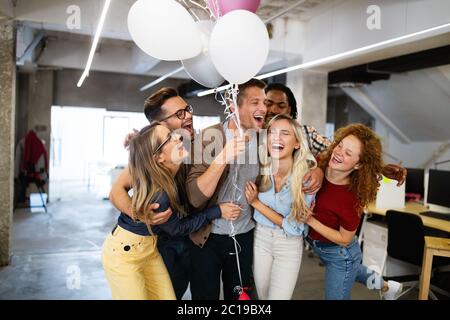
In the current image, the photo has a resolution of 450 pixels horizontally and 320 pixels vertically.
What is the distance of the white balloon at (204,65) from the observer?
191 cm

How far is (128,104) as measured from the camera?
954cm

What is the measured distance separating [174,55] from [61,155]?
8.64m

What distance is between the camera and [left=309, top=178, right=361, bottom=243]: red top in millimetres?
1940

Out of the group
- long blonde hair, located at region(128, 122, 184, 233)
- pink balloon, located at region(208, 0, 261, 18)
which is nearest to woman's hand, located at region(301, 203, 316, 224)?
long blonde hair, located at region(128, 122, 184, 233)

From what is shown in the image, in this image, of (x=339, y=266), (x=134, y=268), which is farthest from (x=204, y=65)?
(x=339, y=266)

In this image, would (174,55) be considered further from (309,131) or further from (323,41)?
(323,41)

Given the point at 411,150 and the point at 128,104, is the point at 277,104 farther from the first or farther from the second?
the point at 128,104

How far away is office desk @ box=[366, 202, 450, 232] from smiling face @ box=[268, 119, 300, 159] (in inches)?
93.3

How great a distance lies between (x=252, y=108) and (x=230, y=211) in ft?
1.79

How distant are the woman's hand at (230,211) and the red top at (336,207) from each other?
1.69 feet

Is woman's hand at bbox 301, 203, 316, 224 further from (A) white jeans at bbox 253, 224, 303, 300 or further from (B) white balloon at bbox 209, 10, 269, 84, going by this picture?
(B) white balloon at bbox 209, 10, 269, 84

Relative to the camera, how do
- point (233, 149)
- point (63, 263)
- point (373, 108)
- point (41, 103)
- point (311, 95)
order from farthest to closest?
1. point (41, 103)
2. point (373, 108)
3. point (311, 95)
4. point (63, 263)
5. point (233, 149)

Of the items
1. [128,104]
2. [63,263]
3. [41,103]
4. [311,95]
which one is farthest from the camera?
[128,104]

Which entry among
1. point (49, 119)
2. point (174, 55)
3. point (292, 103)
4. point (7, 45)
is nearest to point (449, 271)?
point (292, 103)
